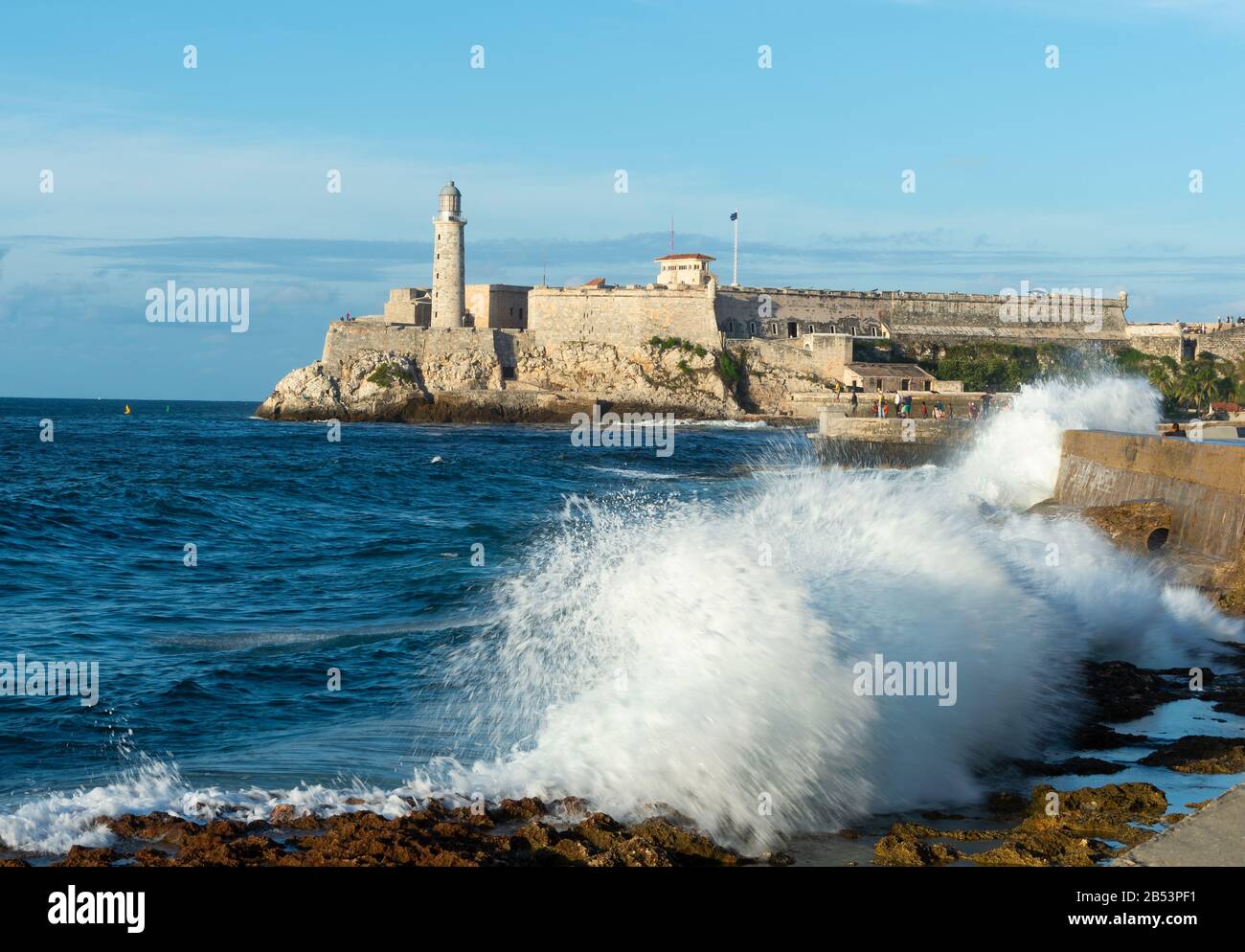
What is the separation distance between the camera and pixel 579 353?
192 ft

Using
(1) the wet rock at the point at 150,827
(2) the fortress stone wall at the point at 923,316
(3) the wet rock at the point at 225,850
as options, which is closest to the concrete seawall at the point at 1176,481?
(3) the wet rock at the point at 225,850

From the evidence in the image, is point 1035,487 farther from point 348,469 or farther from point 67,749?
point 348,469

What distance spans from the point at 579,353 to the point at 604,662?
52097 millimetres

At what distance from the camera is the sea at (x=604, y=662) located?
550 cm

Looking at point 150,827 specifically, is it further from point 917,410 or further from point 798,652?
point 917,410

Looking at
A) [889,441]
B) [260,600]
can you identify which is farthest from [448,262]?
[260,600]

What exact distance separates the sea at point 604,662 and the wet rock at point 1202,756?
16 cm

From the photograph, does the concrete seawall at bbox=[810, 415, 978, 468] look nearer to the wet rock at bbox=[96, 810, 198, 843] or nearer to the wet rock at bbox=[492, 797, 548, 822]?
the wet rock at bbox=[492, 797, 548, 822]

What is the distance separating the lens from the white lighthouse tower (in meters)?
56.2

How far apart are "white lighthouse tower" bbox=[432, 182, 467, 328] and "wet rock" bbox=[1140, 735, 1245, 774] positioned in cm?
5262

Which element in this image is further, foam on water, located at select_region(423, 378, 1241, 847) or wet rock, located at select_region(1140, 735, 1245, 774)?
wet rock, located at select_region(1140, 735, 1245, 774)

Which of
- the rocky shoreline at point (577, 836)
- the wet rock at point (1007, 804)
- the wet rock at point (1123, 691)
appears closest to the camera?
the rocky shoreline at point (577, 836)

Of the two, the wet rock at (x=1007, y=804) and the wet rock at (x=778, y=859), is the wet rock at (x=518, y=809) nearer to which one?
the wet rock at (x=778, y=859)

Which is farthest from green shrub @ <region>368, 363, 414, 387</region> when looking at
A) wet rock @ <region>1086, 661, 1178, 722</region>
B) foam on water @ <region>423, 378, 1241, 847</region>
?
wet rock @ <region>1086, 661, 1178, 722</region>
